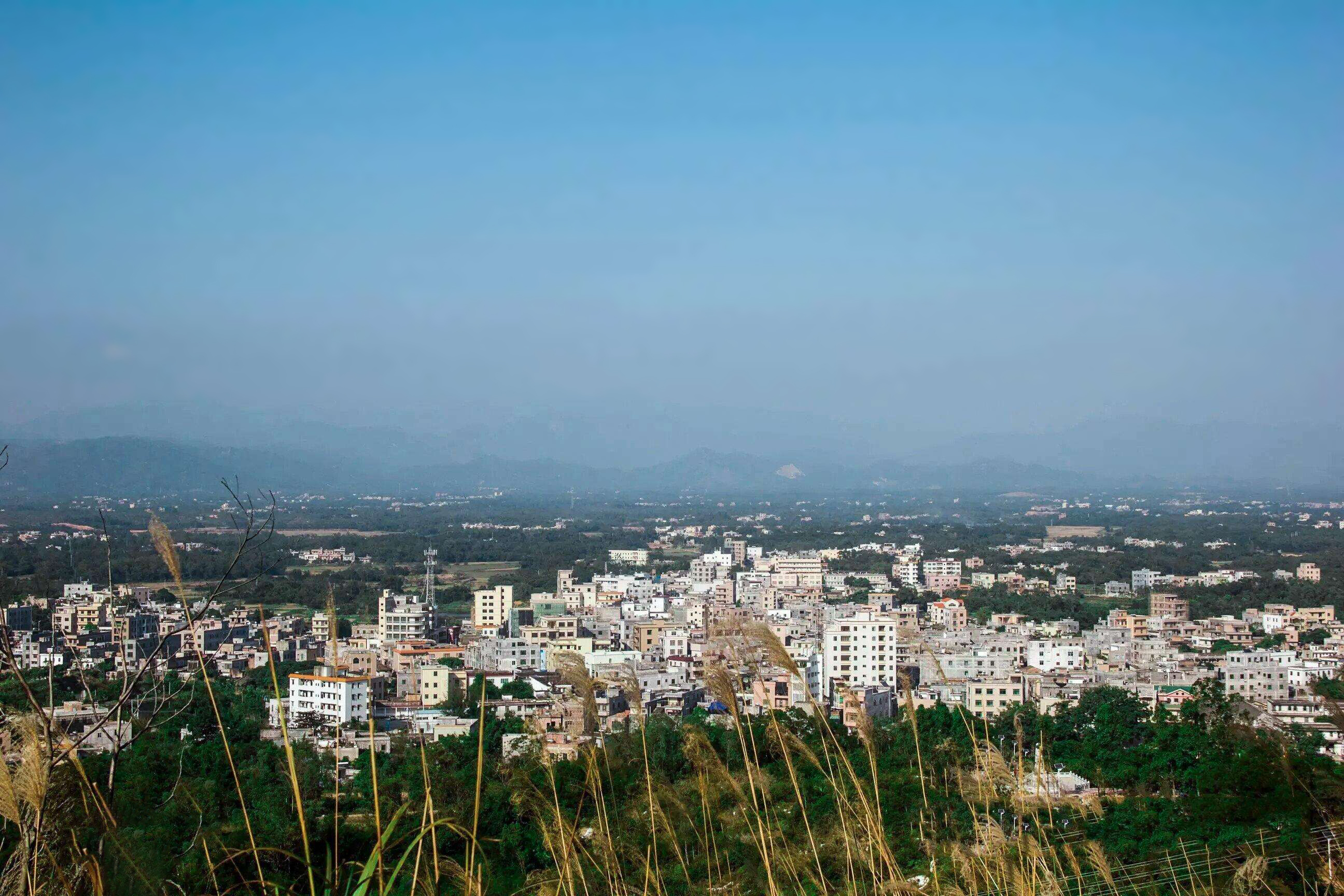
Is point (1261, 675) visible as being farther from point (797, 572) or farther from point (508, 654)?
point (797, 572)

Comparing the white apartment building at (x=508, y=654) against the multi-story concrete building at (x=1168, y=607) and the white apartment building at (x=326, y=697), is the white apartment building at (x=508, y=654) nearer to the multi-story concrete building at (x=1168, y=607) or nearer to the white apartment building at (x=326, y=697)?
the white apartment building at (x=326, y=697)

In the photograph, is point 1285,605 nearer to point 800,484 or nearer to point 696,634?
point 696,634

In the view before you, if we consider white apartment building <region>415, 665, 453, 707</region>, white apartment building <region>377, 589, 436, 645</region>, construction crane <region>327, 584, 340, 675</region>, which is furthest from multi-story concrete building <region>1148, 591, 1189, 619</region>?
construction crane <region>327, 584, 340, 675</region>

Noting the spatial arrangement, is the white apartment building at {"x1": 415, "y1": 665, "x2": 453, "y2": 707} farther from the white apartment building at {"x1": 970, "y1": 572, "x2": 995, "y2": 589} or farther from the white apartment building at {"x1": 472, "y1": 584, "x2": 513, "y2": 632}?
the white apartment building at {"x1": 970, "y1": 572, "x2": 995, "y2": 589}

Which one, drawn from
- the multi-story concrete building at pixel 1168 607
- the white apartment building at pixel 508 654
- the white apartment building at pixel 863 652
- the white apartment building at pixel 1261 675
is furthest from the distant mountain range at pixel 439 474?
the white apartment building at pixel 1261 675

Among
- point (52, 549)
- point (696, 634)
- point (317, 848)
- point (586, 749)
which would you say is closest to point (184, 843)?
Answer: point (317, 848)
